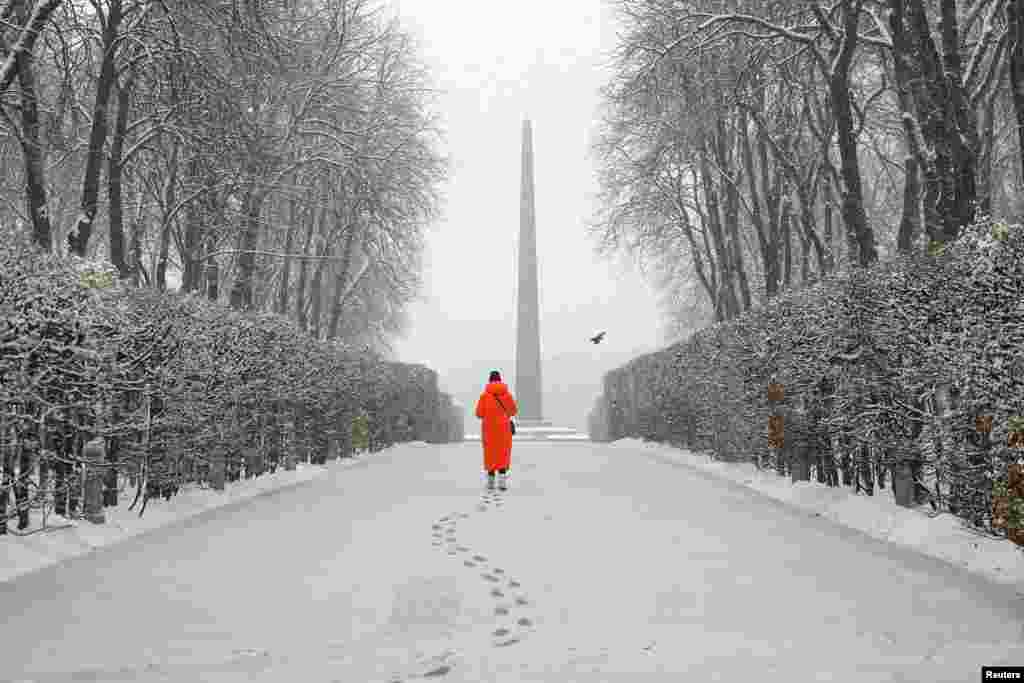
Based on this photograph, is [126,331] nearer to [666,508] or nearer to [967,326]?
[666,508]

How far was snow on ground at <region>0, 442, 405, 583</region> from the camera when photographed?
24.1 feet

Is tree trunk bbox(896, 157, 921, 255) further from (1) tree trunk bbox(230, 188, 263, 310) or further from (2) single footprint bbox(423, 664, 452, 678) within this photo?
(2) single footprint bbox(423, 664, 452, 678)

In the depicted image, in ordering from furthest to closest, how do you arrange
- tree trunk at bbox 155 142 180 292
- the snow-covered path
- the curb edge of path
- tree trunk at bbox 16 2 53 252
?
tree trunk at bbox 155 142 180 292, tree trunk at bbox 16 2 53 252, the curb edge of path, the snow-covered path

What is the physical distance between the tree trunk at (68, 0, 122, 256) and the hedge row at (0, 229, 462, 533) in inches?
88.3

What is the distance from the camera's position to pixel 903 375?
27.3 feet

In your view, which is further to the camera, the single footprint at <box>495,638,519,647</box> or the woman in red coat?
the woman in red coat

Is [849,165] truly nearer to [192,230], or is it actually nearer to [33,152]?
[33,152]

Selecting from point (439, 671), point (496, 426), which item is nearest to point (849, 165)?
point (496, 426)

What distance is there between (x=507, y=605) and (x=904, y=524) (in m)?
4.12

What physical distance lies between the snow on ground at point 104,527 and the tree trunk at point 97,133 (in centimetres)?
346

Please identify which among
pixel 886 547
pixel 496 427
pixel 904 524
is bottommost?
pixel 886 547

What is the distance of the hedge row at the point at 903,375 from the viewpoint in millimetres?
6617

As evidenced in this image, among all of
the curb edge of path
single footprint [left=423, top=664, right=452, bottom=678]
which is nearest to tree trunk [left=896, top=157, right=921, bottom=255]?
the curb edge of path

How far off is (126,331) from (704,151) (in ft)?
49.7
